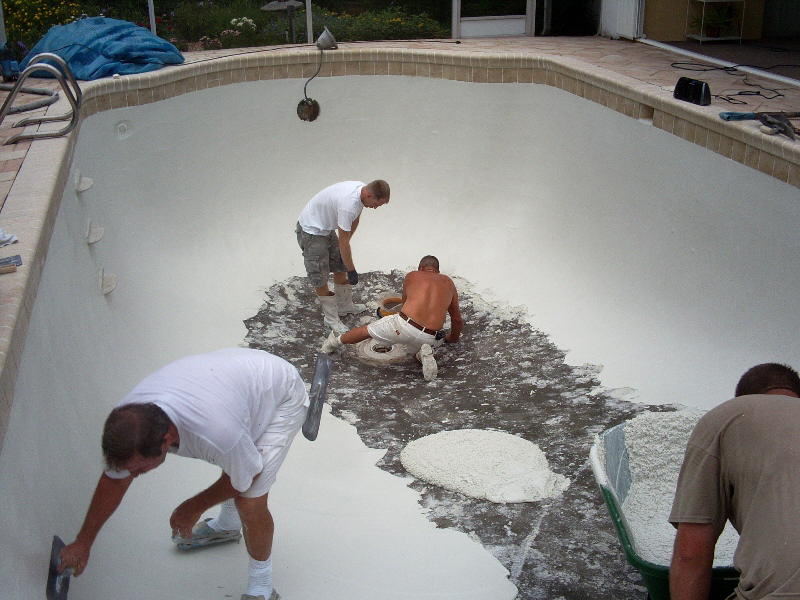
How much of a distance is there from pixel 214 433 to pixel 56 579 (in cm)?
49

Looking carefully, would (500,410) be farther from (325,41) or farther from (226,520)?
(325,41)

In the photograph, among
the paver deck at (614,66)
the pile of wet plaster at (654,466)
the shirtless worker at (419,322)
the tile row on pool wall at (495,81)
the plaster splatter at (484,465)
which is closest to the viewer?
the pile of wet plaster at (654,466)

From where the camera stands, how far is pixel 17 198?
10.3 feet

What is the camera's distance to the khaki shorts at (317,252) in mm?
4566

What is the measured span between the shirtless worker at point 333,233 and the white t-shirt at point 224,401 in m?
2.03

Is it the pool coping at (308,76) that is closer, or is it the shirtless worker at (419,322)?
the pool coping at (308,76)

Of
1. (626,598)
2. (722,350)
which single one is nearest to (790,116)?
(722,350)

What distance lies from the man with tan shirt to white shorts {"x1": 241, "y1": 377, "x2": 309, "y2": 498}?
1067mm

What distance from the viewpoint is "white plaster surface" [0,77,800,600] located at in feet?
8.61

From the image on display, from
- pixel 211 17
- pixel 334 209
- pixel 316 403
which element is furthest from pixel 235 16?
pixel 316 403

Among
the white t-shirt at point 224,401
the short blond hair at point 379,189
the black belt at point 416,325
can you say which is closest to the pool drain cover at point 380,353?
the black belt at point 416,325

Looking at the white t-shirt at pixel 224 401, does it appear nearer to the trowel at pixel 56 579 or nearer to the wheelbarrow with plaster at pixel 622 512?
the trowel at pixel 56 579

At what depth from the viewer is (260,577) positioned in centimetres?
244

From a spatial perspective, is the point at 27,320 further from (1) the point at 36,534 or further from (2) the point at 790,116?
(2) the point at 790,116
